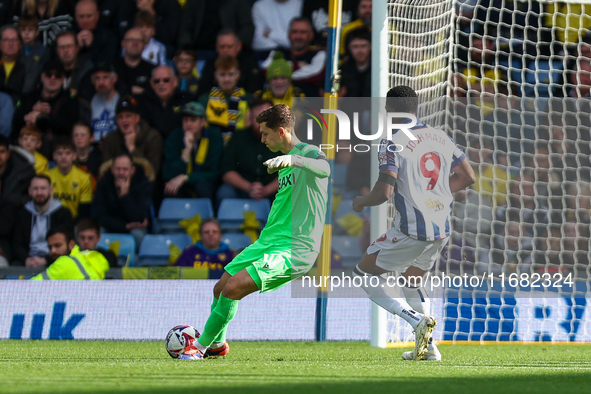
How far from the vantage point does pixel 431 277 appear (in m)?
7.52

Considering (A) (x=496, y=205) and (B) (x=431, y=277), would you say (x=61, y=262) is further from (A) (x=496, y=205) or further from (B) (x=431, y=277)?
(A) (x=496, y=205)

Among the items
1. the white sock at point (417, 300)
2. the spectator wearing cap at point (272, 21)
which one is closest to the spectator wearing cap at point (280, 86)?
the spectator wearing cap at point (272, 21)

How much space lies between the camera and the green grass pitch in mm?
3754

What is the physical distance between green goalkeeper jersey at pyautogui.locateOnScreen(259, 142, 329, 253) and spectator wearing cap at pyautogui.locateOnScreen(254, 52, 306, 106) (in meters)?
4.59

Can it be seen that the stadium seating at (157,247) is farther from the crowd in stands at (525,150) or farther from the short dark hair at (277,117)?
the short dark hair at (277,117)

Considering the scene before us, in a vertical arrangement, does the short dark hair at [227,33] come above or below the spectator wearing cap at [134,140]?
above

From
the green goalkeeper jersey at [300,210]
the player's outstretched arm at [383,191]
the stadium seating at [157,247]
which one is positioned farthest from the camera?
the stadium seating at [157,247]

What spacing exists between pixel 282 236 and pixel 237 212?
4.20m

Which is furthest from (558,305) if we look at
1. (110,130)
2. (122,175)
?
(110,130)

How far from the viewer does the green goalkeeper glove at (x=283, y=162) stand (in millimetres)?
4760

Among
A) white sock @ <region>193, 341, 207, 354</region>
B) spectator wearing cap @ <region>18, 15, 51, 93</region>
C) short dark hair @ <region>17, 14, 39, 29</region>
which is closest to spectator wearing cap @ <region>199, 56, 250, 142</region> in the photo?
spectator wearing cap @ <region>18, 15, 51, 93</region>

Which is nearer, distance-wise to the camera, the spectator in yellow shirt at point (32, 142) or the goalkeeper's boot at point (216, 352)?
the goalkeeper's boot at point (216, 352)

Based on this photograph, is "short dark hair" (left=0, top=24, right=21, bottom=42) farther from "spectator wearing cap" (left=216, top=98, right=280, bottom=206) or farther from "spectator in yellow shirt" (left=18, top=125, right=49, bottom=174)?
"spectator wearing cap" (left=216, top=98, right=280, bottom=206)

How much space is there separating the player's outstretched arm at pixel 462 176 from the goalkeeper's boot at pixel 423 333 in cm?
112
